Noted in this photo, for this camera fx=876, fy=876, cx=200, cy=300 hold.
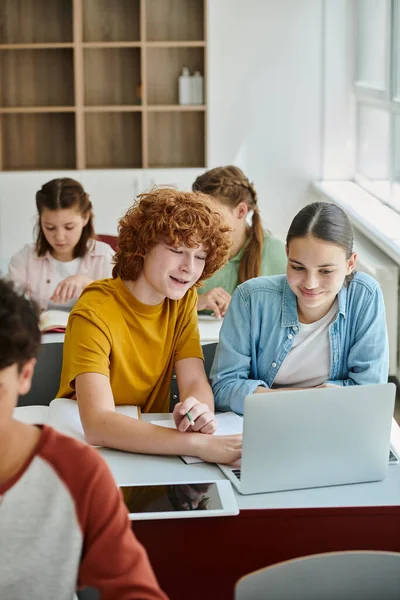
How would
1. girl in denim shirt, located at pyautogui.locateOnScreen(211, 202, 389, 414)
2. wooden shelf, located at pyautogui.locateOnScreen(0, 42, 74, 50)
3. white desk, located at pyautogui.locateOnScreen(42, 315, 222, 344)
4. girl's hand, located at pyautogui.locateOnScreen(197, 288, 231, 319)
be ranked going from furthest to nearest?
1. wooden shelf, located at pyautogui.locateOnScreen(0, 42, 74, 50)
2. girl's hand, located at pyautogui.locateOnScreen(197, 288, 231, 319)
3. white desk, located at pyautogui.locateOnScreen(42, 315, 222, 344)
4. girl in denim shirt, located at pyautogui.locateOnScreen(211, 202, 389, 414)

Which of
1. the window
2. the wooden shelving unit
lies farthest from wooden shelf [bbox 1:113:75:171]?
the window

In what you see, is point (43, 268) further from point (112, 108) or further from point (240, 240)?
point (112, 108)

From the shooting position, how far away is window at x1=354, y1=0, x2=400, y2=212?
4.77 meters

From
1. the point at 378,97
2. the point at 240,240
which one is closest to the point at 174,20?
the point at 378,97

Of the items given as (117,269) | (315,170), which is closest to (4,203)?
(315,170)

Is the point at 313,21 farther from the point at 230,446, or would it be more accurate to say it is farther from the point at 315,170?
the point at 230,446

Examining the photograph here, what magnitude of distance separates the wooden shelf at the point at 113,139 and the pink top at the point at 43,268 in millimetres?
2251

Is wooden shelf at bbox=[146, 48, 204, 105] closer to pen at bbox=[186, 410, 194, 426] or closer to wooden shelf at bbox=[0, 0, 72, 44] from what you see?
wooden shelf at bbox=[0, 0, 72, 44]

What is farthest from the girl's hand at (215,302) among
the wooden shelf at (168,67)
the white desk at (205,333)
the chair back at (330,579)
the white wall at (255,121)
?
the wooden shelf at (168,67)

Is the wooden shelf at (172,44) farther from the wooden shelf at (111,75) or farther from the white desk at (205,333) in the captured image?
the white desk at (205,333)

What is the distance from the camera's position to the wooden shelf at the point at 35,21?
555 cm

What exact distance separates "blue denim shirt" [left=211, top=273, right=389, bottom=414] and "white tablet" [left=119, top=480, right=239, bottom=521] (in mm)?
492

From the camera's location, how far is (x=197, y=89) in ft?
18.4

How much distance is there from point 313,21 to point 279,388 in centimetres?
396
